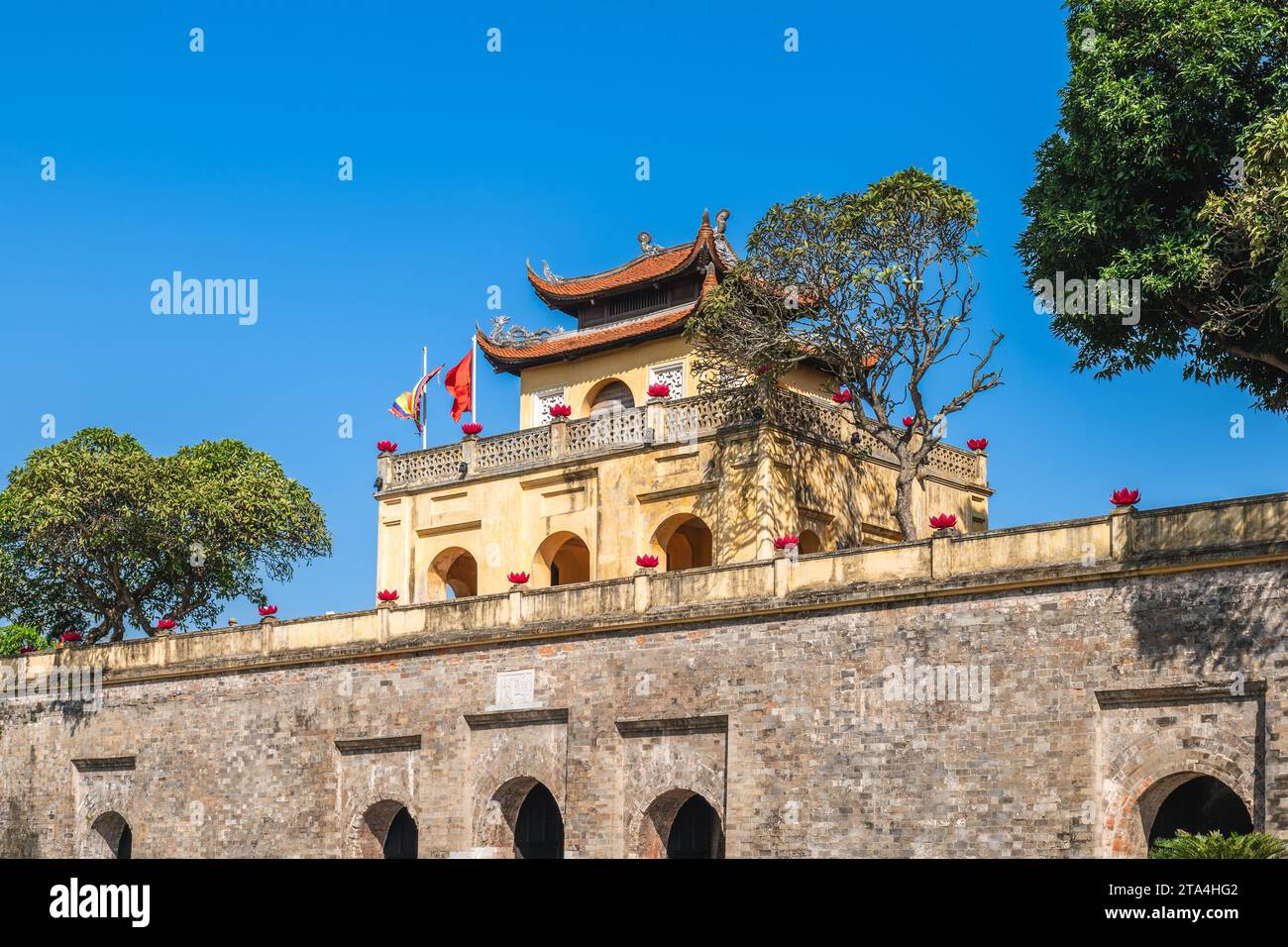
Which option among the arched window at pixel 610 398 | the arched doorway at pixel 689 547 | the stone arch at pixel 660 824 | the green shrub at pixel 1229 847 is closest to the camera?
the green shrub at pixel 1229 847

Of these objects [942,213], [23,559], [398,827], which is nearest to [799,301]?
[942,213]

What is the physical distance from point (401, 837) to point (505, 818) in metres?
3.47

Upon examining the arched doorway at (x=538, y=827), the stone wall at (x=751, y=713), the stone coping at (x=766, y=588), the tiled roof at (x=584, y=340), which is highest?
the tiled roof at (x=584, y=340)

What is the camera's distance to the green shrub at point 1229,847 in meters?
18.2

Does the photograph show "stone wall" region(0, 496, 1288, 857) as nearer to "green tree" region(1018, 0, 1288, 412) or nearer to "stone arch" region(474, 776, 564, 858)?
"stone arch" region(474, 776, 564, 858)

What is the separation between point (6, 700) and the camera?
36000 millimetres

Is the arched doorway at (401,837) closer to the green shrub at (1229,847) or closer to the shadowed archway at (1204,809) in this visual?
the shadowed archway at (1204,809)

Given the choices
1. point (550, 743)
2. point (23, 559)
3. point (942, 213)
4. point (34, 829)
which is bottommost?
point (34, 829)

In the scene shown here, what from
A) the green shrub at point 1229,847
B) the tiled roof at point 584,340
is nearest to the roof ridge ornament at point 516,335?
the tiled roof at point 584,340

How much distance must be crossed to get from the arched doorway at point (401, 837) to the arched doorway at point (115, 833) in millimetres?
6634

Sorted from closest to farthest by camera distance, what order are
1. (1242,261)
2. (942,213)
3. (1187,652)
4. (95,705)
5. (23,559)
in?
(1187,652), (1242,261), (942,213), (95,705), (23,559)
